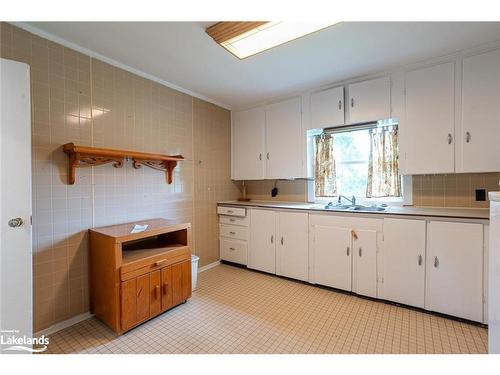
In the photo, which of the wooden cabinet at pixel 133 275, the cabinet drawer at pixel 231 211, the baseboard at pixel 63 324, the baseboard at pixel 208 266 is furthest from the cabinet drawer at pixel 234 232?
the baseboard at pixel 63 324

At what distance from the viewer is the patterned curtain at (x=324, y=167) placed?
2992 millimetres

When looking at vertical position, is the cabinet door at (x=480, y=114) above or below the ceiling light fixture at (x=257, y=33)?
below

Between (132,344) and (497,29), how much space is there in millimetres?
3594

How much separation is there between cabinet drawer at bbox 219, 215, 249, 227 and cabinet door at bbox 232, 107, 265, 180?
65cm

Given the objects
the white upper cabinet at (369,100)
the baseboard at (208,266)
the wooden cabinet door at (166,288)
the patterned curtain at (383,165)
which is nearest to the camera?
the wooden cabinet door at (166,288)

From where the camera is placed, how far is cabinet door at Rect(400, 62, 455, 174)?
2.10m

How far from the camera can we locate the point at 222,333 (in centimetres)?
179

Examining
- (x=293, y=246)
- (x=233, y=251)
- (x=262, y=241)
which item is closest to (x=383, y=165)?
(x=293, y=246)

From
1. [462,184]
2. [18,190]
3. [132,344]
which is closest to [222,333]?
[132,344]

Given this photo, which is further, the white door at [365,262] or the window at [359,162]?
the window at [359,162]

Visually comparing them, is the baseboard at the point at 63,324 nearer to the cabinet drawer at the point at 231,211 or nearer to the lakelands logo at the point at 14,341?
the lakelands logo at the point at 14,341

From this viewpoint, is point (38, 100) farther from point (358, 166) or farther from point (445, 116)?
point (445, 116)

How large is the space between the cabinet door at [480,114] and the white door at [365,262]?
101cm

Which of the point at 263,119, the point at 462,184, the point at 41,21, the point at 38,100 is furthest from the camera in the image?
the point at 263,119
